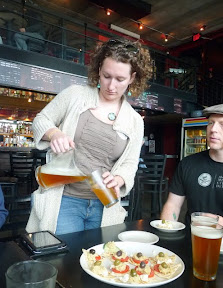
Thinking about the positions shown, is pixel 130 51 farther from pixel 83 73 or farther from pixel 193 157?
pixel 83 73

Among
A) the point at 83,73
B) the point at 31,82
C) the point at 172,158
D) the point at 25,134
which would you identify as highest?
the point at 83,73

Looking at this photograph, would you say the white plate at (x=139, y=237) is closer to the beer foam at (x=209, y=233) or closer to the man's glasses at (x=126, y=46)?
the beer foam at (x=209, y=233)

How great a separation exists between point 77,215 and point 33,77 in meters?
4.15

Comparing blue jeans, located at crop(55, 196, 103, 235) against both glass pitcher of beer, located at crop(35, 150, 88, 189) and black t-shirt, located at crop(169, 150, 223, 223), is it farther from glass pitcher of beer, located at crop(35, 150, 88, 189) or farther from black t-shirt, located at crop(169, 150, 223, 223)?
black t-shirt, located at crop(169, 150, 223, 223)

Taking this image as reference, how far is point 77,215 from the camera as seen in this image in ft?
4.50

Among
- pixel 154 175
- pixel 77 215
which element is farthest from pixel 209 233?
pixel 154 175

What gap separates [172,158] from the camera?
35.0 ft

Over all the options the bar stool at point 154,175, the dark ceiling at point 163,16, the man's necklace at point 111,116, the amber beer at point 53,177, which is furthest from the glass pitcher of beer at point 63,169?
the dark ceiling at point 163,16

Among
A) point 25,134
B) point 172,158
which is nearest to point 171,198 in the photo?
point 25,134

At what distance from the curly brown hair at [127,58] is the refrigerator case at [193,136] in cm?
661

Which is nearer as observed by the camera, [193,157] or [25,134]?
[193,157]

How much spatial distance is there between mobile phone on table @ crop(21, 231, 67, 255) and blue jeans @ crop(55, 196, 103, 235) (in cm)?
31

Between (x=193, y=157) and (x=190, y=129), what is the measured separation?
6.96m

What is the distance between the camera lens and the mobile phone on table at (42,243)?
2.92ft
